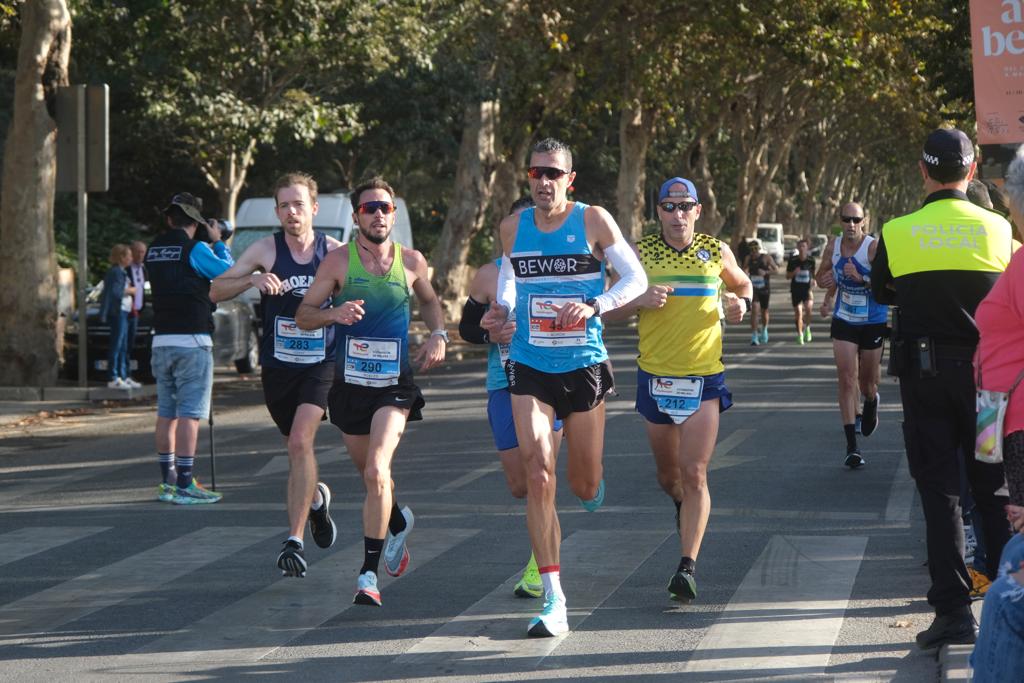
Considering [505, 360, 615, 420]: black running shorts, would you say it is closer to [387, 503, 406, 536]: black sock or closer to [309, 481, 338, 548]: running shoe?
[387, 503, 406, 536]: black sock

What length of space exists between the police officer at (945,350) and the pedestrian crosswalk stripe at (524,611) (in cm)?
154

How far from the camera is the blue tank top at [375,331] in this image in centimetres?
780

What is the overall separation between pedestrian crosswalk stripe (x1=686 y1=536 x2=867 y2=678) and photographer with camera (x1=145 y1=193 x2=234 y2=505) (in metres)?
3.89

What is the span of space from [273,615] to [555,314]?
5.87 feet

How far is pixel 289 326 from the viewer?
27.7ft

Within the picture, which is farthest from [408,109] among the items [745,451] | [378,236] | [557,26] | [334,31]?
[378,236]

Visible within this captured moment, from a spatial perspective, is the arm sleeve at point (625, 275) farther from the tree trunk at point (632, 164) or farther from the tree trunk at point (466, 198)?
the tree trunk at point (632, 164)

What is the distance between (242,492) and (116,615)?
3.83 m

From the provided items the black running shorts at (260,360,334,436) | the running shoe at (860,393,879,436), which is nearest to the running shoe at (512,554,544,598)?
the black running shorts at (260,360,334,436)

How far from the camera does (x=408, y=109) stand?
132 feet

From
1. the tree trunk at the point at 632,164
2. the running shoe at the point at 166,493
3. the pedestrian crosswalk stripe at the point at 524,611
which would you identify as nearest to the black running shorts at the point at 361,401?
the pedestrian crosswalk stripe at the point at 524,611

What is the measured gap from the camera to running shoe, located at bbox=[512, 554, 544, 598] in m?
7.52

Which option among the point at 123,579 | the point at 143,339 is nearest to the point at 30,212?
the point at 143,339

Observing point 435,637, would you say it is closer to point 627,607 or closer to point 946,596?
point 627,607
